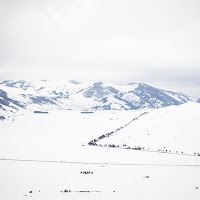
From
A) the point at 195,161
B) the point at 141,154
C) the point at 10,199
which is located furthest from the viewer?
the point at 141,154

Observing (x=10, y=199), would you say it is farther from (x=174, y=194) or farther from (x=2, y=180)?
(x=174, y=194)

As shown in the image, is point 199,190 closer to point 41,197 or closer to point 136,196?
point 136,196

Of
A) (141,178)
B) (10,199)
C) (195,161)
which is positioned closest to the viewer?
(10,199)

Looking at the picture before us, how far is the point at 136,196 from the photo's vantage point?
4028 inches

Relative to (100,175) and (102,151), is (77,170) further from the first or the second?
(102,151)

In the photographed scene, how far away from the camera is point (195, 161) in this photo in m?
166

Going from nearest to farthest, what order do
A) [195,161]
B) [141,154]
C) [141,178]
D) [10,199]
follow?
[10,199], [141,178], [195,161], [141,154]

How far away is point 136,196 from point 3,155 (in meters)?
110

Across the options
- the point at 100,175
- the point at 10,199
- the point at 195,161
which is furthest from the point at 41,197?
the point at 195,161

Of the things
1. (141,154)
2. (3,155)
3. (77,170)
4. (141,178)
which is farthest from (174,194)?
(3,155)

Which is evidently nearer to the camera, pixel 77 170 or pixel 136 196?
pixel 136 196

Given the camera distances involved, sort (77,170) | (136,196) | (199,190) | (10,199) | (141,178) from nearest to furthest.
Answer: (10,199) → (136,196) → (199,190) → (141,178) → (77,170)

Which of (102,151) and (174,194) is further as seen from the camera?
(102,151)

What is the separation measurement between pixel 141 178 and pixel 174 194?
77.2ft
